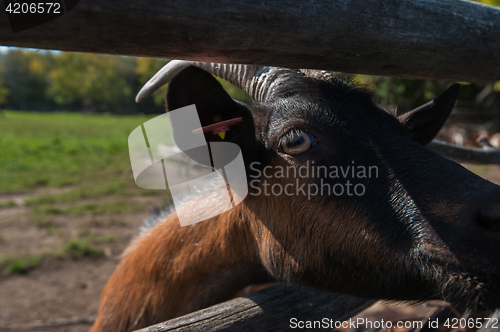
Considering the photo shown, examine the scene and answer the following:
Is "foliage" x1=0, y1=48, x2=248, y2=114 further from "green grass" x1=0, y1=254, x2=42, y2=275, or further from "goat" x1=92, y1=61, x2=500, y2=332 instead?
"goat" x1=92, y1=61, x2=500, y2=332

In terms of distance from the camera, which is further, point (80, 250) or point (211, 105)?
point (80, 250)

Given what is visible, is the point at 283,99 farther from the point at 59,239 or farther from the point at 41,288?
the point at 59,239

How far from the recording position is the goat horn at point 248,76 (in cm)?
185

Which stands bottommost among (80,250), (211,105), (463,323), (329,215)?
(80,250)

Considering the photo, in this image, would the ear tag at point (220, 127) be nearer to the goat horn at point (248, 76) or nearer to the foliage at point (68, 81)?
the goat horn at point (248, 76)

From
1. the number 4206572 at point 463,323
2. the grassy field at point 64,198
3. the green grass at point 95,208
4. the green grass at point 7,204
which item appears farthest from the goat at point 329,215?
the green grass at point 7,204

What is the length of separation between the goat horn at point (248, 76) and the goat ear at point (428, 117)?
2.75 ft

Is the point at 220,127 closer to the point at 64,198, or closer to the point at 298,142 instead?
the point at 298,142

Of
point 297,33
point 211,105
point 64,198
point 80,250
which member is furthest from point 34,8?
point 64,198

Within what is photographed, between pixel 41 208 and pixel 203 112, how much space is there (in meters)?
7.55

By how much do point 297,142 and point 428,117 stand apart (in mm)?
1115

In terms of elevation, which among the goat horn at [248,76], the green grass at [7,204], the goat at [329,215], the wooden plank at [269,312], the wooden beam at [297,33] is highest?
the wooden beam at [297,33]

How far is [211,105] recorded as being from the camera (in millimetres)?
1661

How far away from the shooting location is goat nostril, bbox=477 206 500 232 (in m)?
1.21
